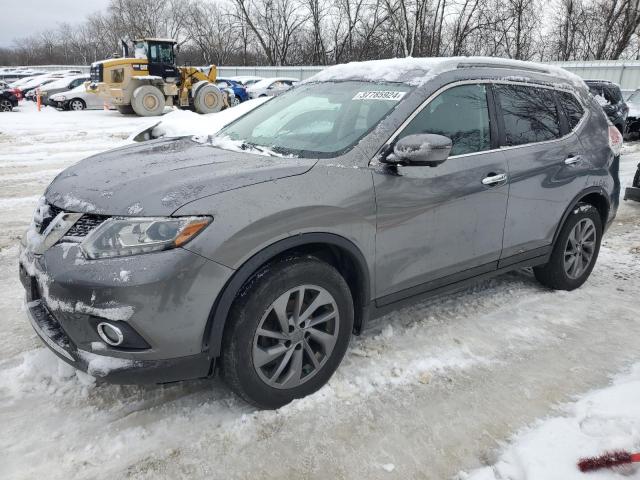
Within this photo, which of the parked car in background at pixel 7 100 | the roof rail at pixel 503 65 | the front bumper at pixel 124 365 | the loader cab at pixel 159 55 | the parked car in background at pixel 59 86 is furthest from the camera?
the parked car in background at pixel 59 86

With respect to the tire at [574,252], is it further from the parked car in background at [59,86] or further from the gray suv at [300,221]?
the parked car in background at [59,86]

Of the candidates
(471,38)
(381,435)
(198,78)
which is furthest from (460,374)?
(471,38)

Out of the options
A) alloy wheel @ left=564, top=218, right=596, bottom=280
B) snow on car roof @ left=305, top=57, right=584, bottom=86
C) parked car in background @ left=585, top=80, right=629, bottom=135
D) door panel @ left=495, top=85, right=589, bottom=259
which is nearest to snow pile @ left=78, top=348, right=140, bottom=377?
snow on car roof @ left=305, top=57, right=584, bottom=86

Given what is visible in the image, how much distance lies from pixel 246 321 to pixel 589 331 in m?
2.63

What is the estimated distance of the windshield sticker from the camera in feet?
10.2

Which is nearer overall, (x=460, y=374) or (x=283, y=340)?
(x=283, y=340)

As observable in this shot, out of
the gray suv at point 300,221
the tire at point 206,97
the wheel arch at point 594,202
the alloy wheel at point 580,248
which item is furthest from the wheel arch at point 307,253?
the tire at point 206,97

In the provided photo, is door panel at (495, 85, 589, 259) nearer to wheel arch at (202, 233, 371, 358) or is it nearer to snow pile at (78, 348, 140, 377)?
wheel arch at (202, 233, 371, 358)

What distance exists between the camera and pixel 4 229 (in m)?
5.67

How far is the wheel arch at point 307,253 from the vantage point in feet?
7.68

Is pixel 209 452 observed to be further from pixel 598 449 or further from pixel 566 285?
pixel 566 285

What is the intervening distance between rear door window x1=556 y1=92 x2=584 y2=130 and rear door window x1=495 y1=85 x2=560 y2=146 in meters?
0.14

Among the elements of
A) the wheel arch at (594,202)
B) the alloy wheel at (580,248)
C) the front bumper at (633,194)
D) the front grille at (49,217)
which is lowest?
the front bumper at (633,194)

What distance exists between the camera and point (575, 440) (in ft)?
8.14
